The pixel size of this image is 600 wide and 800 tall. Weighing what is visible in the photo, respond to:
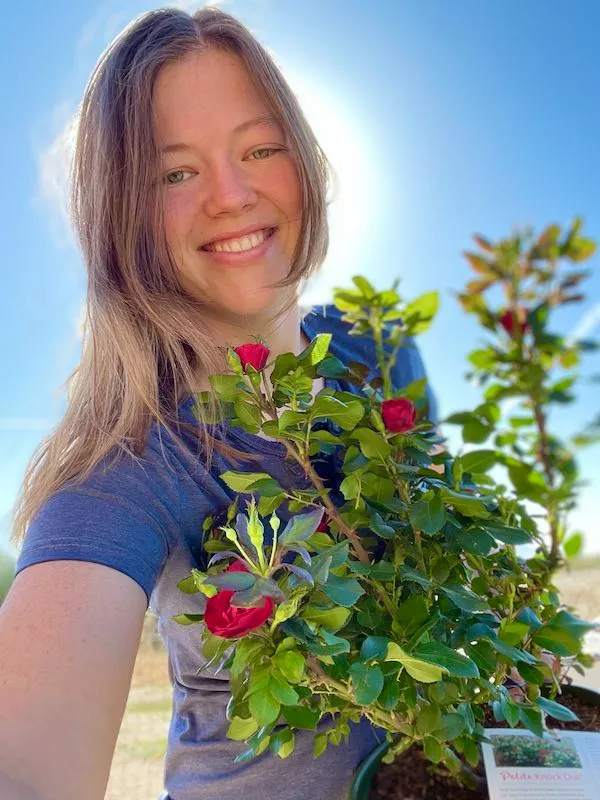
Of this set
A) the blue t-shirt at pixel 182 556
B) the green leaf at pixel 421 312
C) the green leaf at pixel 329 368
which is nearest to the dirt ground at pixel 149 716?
the blue t-shirt at pixel 182 556

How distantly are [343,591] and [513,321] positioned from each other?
2.42ft

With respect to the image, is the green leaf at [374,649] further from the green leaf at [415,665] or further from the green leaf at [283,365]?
the green leaf at [283,365]

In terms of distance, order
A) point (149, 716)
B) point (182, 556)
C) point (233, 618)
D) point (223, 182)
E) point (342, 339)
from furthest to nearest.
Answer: point (149, 716), point (342, 339), point (223, 182), point (182, 556), point (233, 618)

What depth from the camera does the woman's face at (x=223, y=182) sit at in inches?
39.3

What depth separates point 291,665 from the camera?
0.55m

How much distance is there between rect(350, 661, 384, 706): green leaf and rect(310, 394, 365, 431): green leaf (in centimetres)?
23

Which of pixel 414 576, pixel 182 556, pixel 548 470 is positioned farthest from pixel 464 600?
pixel 548 470

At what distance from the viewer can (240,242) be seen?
41.5 inches

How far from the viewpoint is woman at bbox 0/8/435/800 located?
2.64 ft

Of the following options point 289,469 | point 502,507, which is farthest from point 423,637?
point 289,469

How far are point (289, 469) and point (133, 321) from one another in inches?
12.0

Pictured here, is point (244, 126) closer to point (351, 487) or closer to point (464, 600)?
point (351, 487)

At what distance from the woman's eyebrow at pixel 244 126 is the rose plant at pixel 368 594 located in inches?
16.5

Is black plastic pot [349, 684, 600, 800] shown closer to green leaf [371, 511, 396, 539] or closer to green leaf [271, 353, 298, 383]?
green leaf [371, 511, 396, 539]
